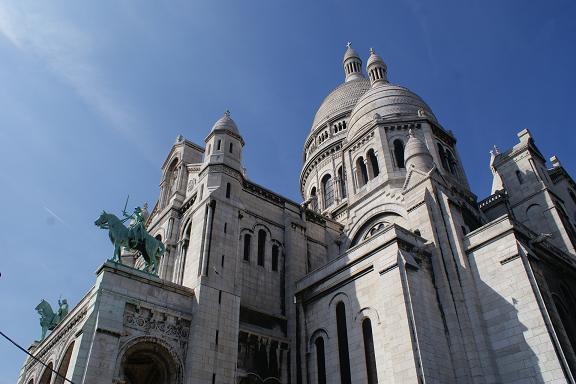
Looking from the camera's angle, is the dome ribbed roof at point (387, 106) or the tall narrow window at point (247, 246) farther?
the dome ribbed roof at point (387, 106)

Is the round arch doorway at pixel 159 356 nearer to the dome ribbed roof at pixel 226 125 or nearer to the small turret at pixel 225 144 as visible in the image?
the small turret at pixel 225 144

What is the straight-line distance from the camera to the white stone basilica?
21344 mm

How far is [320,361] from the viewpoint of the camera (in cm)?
2605

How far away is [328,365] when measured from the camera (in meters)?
25.0

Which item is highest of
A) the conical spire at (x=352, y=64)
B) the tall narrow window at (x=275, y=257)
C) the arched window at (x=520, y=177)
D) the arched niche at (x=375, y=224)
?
the conical spire at (x=352, y=64)

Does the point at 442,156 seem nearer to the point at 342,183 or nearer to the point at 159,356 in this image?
the point at 342,183

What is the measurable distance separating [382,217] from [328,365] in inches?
475

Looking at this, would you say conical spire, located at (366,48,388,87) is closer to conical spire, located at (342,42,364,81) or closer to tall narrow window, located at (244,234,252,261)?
conical spire, located at (342,42,364,81)

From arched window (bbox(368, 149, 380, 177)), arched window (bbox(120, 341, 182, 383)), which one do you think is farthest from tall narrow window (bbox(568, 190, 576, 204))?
arched window (bbox(120, 341, 182, 383))

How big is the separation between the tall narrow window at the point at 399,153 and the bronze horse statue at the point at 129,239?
1885cm

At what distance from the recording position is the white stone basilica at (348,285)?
70.0ft

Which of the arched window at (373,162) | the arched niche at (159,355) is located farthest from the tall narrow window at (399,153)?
the arched niche at (159,355)

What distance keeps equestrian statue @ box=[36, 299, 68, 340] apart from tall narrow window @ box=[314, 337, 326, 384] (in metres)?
17.2

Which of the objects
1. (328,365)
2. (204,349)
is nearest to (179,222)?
(204,349)
